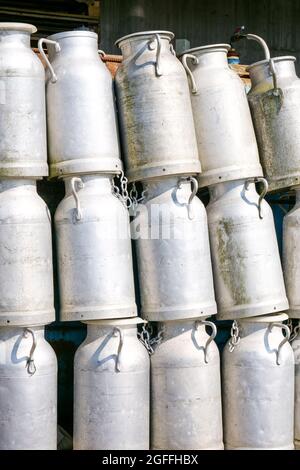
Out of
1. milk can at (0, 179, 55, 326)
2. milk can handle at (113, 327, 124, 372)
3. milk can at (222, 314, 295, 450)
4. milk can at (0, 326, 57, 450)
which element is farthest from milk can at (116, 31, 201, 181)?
milk can at (0, 326, 57, 450)

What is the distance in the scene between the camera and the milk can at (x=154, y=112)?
4.52 meters

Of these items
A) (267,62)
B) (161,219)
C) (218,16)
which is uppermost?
(218,16)

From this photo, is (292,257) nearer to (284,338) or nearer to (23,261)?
(284,338)

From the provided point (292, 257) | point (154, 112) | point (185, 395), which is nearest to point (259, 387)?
point (185, 395)

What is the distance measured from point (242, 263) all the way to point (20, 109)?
1318 mm

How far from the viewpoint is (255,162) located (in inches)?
187

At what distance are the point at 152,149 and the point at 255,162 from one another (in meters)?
0.58

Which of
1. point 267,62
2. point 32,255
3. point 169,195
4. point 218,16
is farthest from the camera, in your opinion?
point 218,16

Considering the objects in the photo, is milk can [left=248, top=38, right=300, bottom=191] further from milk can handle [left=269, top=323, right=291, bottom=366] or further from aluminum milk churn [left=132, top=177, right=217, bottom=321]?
milk can handle [left=269, top=323, right=291, bottom=366]

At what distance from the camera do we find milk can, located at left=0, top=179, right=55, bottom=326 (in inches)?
166

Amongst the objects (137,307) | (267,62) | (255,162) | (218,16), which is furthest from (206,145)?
(218,16)

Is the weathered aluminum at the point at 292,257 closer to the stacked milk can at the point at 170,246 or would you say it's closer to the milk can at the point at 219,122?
the milk can at the point at 219,122

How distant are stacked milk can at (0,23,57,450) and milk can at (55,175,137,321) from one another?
8cm

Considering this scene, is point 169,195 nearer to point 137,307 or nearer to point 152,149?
point 152,149
